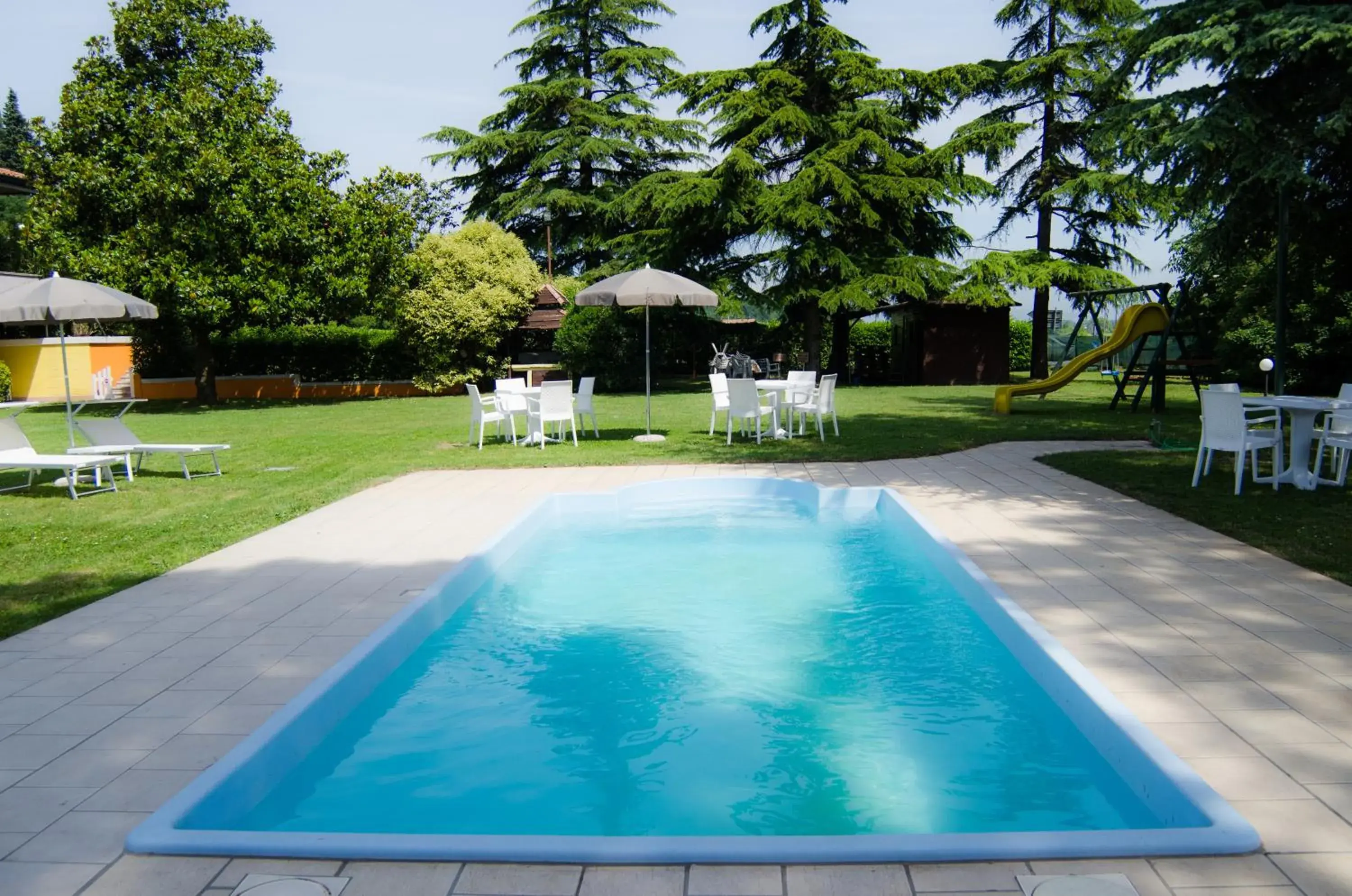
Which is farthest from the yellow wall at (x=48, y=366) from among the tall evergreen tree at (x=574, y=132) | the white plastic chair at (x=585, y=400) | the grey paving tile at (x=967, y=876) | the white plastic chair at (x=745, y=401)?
the grey paving tile at (x=967, y=876)

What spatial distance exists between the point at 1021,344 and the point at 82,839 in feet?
113

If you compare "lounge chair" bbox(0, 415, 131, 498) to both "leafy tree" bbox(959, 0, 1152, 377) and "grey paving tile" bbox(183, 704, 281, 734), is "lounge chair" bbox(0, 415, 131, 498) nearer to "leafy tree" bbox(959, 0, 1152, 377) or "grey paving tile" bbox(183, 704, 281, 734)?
"grey paving tile" bbox(183, 704, 281, 734)

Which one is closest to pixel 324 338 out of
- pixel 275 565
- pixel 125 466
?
pixel 125 466

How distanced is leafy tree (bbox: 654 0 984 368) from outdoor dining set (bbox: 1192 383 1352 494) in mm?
16990

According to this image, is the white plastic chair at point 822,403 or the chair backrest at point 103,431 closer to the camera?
the chair backrest at point 103,431

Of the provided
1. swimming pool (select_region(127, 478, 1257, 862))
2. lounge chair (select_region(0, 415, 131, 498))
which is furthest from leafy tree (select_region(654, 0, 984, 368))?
swimming pool (select_region(127, 478, 1257, 862))

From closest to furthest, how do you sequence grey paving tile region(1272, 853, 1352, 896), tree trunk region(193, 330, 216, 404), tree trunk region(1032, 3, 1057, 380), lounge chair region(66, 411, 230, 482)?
grey paving tile region(1272, 853, 1352, 896), lounge chair region(66, 411, 230, 482), tree trunk region(193, 330, 216, 404), tree trunk region(1032, 3, 1057, 380)

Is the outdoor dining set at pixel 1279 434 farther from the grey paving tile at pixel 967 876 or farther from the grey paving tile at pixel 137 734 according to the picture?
the grey paving tile at pixel 137 734

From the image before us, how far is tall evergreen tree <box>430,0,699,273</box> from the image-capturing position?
29.8 m

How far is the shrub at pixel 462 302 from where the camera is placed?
999 inches

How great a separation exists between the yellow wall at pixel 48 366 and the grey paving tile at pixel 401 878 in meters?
30.1

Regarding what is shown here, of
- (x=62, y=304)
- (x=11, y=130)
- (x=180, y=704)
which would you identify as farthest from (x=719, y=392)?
(x=11, y=130)

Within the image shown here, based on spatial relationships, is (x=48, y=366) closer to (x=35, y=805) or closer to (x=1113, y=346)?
(x=1113, y=346)

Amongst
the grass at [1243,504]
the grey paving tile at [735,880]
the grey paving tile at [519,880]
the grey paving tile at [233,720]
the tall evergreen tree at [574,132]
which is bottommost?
the grey paving tile at [233,720]
